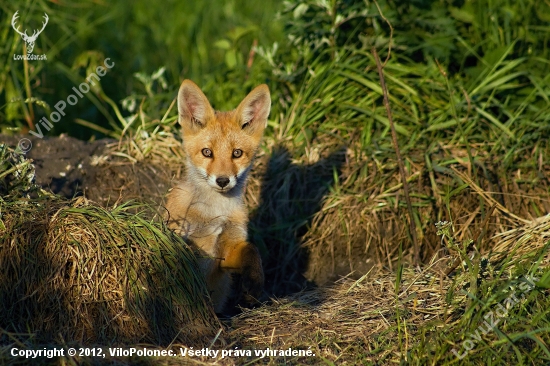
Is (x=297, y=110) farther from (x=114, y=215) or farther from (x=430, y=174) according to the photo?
(x=114, y=215)

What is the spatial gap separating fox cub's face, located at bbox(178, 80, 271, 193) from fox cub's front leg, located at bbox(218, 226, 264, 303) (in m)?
0.31

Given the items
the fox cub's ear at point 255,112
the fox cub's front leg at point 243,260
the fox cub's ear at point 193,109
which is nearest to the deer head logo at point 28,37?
the fox cub's ear at point 193,109

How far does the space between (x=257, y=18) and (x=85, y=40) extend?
227 cm

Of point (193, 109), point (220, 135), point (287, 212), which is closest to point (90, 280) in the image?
point (220, 135)

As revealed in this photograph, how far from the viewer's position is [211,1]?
9.00 meters

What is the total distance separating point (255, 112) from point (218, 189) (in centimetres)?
75

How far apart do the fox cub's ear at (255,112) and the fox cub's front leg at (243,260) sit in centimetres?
78

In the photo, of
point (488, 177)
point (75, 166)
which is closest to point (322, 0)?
point (488, 177)

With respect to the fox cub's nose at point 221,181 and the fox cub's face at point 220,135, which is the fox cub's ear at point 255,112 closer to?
the fox cub's face at point 220,135

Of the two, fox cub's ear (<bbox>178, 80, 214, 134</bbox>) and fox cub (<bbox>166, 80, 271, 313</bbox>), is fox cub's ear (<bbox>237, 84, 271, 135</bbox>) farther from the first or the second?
fox cub's ear (<bbox>178, 80, 214, 134</bbox>)

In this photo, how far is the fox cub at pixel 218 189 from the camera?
4258 millimetres

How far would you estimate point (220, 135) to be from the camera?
14.8ft

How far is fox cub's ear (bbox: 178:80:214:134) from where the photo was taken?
4.52m

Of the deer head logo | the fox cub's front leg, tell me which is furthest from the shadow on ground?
the deer head logo
